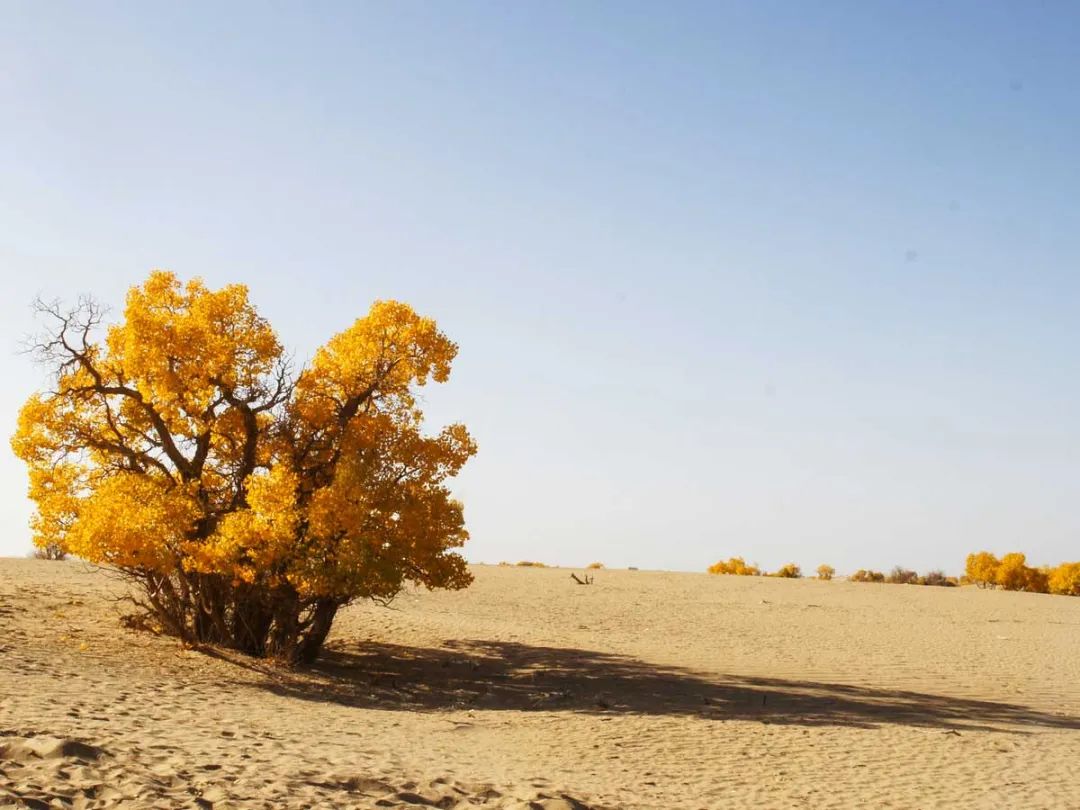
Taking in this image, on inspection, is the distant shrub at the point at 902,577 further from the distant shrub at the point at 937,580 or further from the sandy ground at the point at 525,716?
the sandy ground at the point at 525,716

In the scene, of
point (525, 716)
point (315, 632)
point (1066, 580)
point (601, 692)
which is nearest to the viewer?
point (525, 716)

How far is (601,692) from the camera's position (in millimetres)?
20156

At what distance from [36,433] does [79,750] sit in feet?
38.1

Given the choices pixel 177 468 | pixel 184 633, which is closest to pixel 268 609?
pixel 184 633

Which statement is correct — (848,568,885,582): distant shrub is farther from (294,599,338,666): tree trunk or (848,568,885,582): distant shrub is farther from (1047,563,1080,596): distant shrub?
(294,599,338,666): tree trunk

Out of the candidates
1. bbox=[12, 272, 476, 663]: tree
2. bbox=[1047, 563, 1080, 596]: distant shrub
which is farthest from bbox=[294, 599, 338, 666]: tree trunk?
bbox=[1047, 563, 1080, 596]: distant shrub

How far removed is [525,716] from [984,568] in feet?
191

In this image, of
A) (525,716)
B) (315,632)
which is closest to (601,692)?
(525,716)

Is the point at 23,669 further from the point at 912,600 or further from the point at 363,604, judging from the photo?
the point at 912,600

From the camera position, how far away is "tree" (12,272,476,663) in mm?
18703

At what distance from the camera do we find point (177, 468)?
20.2 metres

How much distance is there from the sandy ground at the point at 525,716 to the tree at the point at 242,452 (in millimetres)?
1425

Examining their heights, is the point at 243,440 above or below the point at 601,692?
above

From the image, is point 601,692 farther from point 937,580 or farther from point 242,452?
point 937,580
